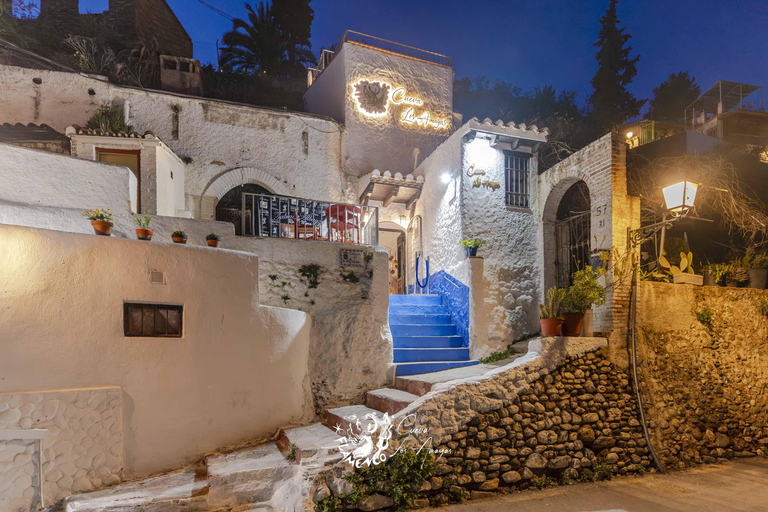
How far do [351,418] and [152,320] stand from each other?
2.70 metres

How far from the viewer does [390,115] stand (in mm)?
11336

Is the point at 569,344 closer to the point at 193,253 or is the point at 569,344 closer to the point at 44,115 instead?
the point at 193,253

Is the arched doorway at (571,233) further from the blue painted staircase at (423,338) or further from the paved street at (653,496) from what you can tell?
the paved street at (653,496)

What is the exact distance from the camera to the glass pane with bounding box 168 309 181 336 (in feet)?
16.4

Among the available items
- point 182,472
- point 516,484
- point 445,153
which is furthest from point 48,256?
point 445,153

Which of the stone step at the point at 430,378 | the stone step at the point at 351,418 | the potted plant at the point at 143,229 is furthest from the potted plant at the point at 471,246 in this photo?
the potted plant at the point at 143,229

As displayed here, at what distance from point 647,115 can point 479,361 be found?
21.7 meters

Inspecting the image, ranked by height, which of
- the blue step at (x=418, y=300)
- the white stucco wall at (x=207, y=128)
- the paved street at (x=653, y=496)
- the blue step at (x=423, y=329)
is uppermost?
the white stucco wall at (x=207, y=128)

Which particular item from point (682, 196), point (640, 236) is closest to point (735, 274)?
point (640, 236)

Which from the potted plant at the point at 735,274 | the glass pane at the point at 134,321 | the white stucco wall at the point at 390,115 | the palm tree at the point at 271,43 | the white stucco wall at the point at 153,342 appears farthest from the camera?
the palm tree at the point at 271,43

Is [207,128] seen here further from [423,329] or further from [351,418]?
[351,418]

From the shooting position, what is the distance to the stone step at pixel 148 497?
3965 millimetres

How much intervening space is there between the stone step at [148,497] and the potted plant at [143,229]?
2.84 meters
